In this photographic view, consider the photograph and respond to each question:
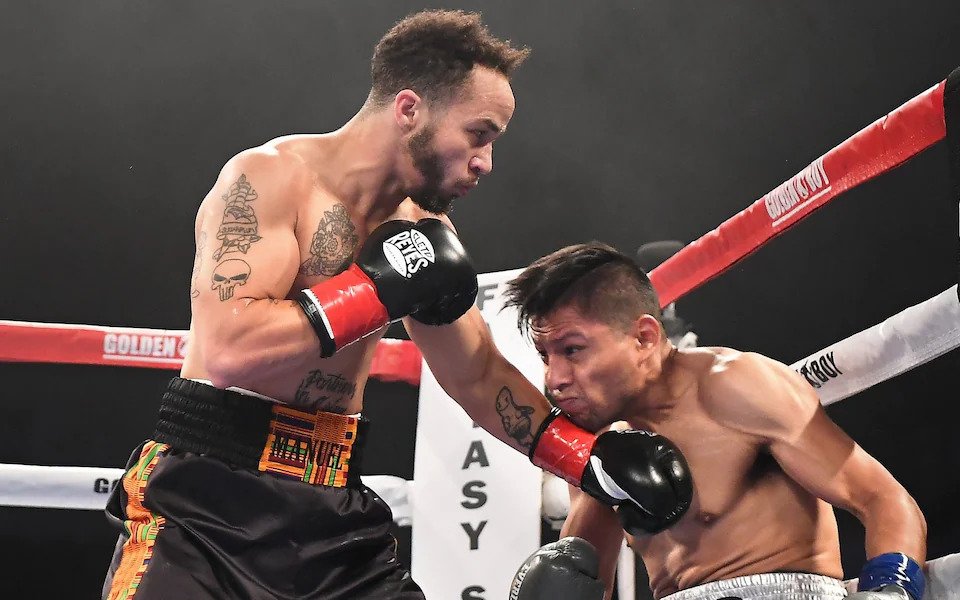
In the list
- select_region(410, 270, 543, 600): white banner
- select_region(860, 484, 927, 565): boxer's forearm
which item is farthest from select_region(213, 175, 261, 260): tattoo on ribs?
select_region(410, 270, 543, 600): white banner

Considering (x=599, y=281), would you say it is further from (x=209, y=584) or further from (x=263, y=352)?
(x=209, y=584)

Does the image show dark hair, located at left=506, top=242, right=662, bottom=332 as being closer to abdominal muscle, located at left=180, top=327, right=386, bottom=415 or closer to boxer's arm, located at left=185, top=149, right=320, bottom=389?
abdominal muscle, located at left=180, top=327, right=386, bottom=415

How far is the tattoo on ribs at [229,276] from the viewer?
1478 mm

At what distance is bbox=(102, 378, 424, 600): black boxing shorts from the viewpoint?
1.48 m

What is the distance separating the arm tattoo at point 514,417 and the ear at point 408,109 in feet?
1.83

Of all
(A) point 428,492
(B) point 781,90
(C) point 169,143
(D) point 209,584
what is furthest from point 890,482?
(C) point 169,143

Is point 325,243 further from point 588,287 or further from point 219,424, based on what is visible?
point 588,287

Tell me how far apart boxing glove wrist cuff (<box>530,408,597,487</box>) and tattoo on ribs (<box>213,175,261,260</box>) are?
0.66m

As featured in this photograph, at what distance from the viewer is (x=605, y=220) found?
13.8ft

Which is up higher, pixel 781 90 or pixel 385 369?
pixel 781 90

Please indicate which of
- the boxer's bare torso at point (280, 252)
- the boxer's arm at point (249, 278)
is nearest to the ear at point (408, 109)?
the boxer's bare torso at point (280, 252)

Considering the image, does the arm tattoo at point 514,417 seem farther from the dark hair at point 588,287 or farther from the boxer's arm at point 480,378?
the dark hair at point 588,287

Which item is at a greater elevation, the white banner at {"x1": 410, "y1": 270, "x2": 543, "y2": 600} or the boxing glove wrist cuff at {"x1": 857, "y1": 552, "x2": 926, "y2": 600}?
the white banner at {"x1": 410, "y1": 270, "x2": 543, "y2": 600}

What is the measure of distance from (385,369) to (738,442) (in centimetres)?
163
